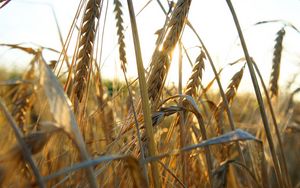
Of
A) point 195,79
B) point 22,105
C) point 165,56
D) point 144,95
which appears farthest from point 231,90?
point 22,105

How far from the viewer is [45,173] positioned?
131cm

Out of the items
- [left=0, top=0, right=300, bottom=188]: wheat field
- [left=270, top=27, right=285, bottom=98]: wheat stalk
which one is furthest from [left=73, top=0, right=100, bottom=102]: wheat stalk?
[left=270, top=27, right=285, bottom=98]: wheat stalk

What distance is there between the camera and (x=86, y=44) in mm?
1026

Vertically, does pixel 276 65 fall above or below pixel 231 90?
above

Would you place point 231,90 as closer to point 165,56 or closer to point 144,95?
point 165,56

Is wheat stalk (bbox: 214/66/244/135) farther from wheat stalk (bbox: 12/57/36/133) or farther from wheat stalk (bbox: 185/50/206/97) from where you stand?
wheat stalk (bbox: 12/57/36/133)

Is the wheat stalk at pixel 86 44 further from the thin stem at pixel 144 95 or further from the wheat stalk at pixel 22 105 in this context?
the wheat stalk at pixel 22 105

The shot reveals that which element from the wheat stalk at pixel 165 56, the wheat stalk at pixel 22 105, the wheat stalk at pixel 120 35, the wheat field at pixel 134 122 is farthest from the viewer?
the wheat stalk at pixel 120 35

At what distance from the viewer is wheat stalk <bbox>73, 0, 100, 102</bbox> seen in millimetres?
1004

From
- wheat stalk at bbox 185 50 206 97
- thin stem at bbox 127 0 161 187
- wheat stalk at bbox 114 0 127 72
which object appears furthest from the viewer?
wheat stalk at bbox 114 0 127 72

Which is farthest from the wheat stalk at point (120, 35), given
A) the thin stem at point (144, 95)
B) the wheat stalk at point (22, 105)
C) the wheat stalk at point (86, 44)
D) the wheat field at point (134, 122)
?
the thin stem at point (144, 95)

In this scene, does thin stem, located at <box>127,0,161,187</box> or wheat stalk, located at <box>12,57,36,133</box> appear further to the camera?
wheat stalk, located at <box>12,57,36,133</box>

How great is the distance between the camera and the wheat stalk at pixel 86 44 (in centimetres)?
100

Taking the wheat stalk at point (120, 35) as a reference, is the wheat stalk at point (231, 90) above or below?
below
